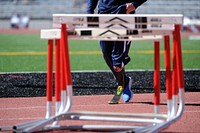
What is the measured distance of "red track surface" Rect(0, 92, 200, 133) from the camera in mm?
7141

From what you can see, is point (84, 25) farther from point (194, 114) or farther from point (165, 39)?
point (194, 114)

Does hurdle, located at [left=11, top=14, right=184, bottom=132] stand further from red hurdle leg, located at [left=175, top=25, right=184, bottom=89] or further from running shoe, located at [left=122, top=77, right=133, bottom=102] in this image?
running shoe, located at [left=122, top=77, right=133, bottom=102]

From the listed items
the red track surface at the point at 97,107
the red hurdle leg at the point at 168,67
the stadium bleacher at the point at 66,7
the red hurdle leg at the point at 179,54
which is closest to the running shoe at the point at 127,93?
the red track surface at the point at 97,107

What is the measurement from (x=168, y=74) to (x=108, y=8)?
2795mm

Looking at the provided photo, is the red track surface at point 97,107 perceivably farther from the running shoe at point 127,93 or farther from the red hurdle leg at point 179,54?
the red hurdle leg at point 179,54

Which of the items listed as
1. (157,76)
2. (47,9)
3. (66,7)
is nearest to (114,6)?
(157,76)

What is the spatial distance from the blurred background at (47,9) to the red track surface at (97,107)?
37.9 metres

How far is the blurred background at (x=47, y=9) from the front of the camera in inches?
1937

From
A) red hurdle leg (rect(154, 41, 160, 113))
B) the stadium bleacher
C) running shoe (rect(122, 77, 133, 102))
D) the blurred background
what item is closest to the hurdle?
red hurdle leg (rect(154, 41, 160, 113))

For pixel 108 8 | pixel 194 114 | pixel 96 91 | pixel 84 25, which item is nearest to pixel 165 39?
pixel 84 25

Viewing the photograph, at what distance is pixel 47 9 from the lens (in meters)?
54.1

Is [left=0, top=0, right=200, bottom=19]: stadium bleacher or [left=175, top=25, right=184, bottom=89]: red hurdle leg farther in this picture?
[left=0, top=0, right=200, bottom=19]: stadium bleacher

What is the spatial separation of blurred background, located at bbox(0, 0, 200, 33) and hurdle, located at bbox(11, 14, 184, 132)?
135 ft

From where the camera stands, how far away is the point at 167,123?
Answer: 19.4 feet
